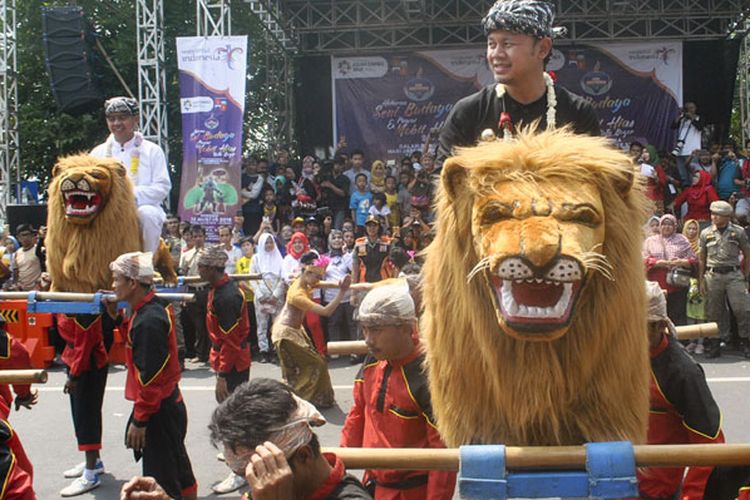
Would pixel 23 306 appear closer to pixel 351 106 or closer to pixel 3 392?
pixel 3 392

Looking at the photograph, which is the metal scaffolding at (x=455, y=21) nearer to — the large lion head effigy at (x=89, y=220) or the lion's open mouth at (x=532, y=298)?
the large lion head effigy at (x=89, y=220)

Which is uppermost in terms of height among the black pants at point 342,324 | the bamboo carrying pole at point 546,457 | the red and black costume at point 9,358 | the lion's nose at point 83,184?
the lion's nose at point 83,184

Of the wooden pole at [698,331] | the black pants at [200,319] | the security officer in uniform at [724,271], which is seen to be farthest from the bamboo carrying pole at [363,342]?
the black pants at [200,319]

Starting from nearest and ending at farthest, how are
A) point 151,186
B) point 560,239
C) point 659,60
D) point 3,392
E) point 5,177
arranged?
point 560,239, point 3,392, point 151,186, point 5,177, point 659,60

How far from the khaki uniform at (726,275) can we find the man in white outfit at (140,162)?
663cm

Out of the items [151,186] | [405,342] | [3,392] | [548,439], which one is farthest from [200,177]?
[548,439]

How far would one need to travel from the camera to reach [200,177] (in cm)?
1269

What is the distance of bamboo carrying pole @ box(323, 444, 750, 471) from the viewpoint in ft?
6.94

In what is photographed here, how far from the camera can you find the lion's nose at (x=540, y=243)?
226 cm

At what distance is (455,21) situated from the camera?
16391 mm

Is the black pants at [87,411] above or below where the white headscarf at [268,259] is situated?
below

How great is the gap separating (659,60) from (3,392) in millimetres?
15673

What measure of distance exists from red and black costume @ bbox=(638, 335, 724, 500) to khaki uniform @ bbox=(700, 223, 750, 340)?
6662 millimetres

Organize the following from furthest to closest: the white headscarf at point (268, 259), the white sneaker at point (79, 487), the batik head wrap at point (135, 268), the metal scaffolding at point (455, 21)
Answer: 1. the metal scaffolding at point (455, 21)
2. the white headscarf at point (268, 259)
3. the white sneaker at point (79, 487)
4. the batik head wrap at point (135, 268)
